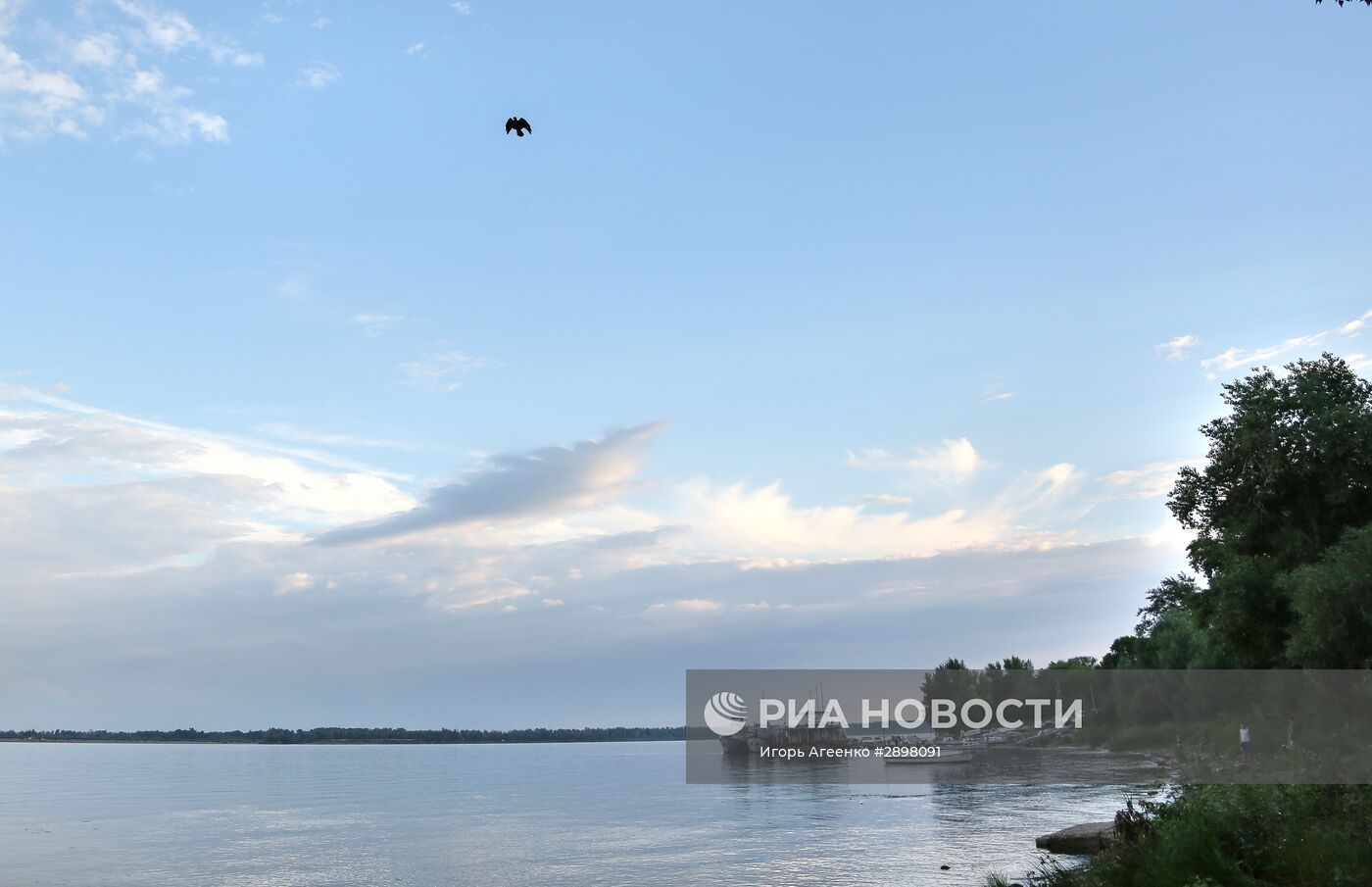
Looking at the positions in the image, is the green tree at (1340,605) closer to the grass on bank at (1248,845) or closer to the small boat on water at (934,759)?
the grass on bank at (1248,845)

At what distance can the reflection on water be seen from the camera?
43406mm

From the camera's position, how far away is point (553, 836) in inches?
2403

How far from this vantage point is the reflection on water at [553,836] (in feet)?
142

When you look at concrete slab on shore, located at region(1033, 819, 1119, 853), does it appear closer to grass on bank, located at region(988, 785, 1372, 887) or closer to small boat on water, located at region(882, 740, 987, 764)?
grass on bank, located at region(988, 785, 1372, 887)

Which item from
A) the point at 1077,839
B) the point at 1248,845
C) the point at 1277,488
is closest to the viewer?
the point at 1248,845

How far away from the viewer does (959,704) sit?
18188 cm

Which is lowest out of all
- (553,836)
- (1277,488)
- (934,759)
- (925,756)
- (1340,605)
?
(925,756)

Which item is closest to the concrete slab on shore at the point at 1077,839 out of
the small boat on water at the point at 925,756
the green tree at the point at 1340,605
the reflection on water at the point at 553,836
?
the reflection on water at the point at 553,836

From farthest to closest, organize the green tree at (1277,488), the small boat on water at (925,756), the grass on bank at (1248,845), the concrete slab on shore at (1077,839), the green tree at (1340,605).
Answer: the small boat on water at (925,756), the green tree at (1277,488), the concrete slab on shore at (1077,839), the green tree at (1340,605), the grass on bank at (1248,845)

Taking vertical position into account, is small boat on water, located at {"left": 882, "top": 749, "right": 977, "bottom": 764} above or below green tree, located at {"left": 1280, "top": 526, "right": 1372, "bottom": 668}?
below

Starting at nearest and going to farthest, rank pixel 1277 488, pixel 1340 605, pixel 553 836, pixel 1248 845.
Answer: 1. pixel 1248 845
2. pixel 1340 605
3. pixel 1277 488
4. pixel 553 836
